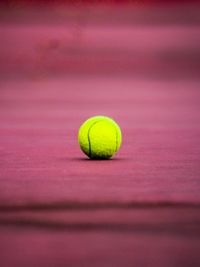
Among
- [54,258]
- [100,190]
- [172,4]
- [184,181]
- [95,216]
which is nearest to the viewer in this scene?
[54,258]

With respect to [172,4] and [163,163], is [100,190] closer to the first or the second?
[163,163]

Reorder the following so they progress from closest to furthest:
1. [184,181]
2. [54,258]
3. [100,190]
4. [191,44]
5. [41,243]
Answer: [54,258] → [41,243] → [100,190] → [184,181] → [191,44]

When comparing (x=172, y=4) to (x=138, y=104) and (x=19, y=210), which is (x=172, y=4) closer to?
(x=138, y=104)

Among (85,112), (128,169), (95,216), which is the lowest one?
(95,216)

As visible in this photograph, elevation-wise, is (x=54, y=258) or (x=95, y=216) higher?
(x=95, y=216)

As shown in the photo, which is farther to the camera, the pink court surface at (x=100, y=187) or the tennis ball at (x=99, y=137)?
the tennis ball at (x=99, y=137)

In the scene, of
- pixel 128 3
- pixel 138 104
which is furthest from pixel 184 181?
pixel 128 3

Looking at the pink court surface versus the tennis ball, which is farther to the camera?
the tennis ball

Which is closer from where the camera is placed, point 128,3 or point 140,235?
point 140,235
